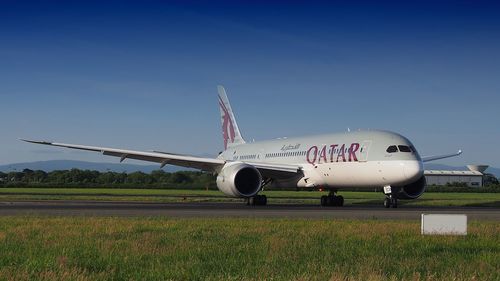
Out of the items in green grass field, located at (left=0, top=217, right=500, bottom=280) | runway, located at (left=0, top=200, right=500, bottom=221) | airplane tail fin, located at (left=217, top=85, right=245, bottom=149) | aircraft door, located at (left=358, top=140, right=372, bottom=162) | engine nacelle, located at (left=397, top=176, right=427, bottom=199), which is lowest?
green grass field, located at (left=0, top=217, right=500, bottom=280)

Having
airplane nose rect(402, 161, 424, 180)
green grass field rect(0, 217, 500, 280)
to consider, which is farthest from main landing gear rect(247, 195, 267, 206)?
green grass field rect(0, 217, 500, 280)

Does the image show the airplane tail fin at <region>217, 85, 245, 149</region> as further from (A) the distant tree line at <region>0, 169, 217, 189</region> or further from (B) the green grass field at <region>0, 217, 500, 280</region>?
(B) the green grass field at <region>0, 217, 500, 280</region>

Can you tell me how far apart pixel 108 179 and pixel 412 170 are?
6345 centimetres

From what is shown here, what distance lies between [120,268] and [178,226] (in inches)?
286

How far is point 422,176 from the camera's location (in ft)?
104

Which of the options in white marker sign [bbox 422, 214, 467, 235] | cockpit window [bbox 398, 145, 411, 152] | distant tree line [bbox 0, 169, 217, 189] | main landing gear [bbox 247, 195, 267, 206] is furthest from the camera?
distant tree line [bbox 0, 169, 217, 189]

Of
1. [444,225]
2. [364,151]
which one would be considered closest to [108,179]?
[364,151]

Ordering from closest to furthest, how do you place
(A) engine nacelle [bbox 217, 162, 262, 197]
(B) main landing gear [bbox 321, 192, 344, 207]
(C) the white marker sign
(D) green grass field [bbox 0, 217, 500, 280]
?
(D) green grass field [bbox 0, 217, 500, 280] < (C) the white marker sign < (A) engine nacelle [bbox 217, 162, 262, 197] < (B) main landing gear [bbox 321, 192, 344, 207]

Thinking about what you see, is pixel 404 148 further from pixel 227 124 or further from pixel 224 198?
pixel 227 124

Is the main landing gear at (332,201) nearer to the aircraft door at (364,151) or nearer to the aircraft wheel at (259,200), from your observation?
the aircraft wheel at (259,200)

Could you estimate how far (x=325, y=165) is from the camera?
1359 inches

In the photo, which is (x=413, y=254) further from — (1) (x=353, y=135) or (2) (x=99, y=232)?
(1) (x=353, y=135)

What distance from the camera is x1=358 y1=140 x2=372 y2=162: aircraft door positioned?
104 feet

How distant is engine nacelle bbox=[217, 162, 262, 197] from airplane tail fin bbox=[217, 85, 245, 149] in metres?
13.9
